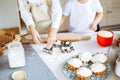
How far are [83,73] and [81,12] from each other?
712 mm

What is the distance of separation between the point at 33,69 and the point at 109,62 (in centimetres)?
38

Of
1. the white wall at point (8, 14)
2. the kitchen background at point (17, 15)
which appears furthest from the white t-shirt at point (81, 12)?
the white wall at point (8, 14)

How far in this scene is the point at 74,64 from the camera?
906 mm

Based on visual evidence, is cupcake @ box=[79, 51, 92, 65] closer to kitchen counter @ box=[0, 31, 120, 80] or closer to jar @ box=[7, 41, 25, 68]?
kitchen counter @ box=[0, 31, 120, 80]

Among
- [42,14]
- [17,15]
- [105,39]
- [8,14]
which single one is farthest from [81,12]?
[8,14]

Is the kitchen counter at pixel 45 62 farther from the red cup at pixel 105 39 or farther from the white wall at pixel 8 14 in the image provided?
the white wall at pixel 8 14

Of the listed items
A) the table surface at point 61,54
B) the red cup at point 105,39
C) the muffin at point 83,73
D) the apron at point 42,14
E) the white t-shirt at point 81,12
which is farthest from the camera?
the white t-shirt at point 81,12

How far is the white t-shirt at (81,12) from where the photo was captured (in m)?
1.43

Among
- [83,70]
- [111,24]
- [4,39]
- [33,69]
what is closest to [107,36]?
[83,70]

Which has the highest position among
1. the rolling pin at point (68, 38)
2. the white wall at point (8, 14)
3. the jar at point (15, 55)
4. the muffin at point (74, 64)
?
the white wall at point (8, 14)

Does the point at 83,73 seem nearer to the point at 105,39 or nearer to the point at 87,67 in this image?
the point at 87,67

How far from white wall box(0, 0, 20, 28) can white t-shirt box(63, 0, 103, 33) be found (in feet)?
4.05

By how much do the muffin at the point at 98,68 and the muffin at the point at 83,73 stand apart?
3 centimetres

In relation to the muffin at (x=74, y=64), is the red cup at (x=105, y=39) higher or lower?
higher
